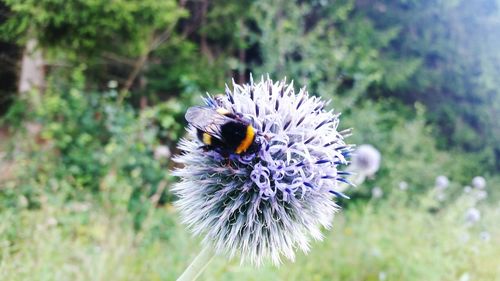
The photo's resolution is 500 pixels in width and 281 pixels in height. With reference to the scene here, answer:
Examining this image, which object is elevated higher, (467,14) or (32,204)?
(32,204)

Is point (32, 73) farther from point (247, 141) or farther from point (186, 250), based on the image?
point (247, 141)

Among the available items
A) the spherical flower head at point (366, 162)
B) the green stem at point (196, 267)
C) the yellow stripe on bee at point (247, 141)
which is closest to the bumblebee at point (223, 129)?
the yellow stripe on bee at point (247, 141)

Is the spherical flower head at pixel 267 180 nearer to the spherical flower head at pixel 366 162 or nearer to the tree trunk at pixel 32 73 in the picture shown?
the spherical flower head at pixel 366 162

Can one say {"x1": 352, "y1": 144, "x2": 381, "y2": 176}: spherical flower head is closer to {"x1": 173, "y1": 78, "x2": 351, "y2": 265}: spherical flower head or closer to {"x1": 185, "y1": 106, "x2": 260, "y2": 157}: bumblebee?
{"x1": 173, "y1": 78, "x2": 351, "y2": 265}: spherical flower head

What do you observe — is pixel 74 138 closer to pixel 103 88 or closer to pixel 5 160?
pixel 5 160

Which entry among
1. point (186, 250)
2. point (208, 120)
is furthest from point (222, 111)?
point (186, 250)

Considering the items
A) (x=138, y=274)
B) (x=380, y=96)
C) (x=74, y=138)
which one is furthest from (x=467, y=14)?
(x=138, y=274)
